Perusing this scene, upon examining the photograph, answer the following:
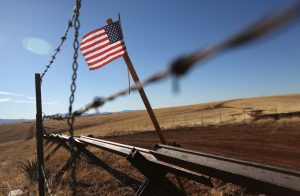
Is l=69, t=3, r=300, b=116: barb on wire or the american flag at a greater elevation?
the american flag

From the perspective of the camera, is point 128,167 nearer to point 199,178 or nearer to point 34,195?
point 34,195

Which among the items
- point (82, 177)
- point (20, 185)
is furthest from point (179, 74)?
point (20, 185)

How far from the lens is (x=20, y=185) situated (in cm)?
1188

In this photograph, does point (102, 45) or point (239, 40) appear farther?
point (102, 45)

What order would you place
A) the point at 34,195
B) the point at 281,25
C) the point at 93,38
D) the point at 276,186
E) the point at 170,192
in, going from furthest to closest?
the point at 34,195
the point at 93,38
the point at 170,192
the point at 276,186
the point at 281,25

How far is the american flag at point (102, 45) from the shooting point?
Answer: 22.5 ft

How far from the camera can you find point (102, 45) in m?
6.96

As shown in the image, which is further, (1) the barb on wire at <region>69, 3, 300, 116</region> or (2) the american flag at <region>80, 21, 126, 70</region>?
(2) the american flag at <region>80, 21, 126, 70</region>

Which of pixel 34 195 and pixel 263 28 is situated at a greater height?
pixel 263 28

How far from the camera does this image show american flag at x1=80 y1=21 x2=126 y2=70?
270 inches

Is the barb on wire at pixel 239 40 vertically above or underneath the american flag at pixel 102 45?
A: underneath

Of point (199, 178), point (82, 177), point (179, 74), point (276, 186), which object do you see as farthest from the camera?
point (82, 177)

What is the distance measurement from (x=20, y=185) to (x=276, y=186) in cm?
1102

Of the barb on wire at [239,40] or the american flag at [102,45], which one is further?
the american flag at [102,45]
